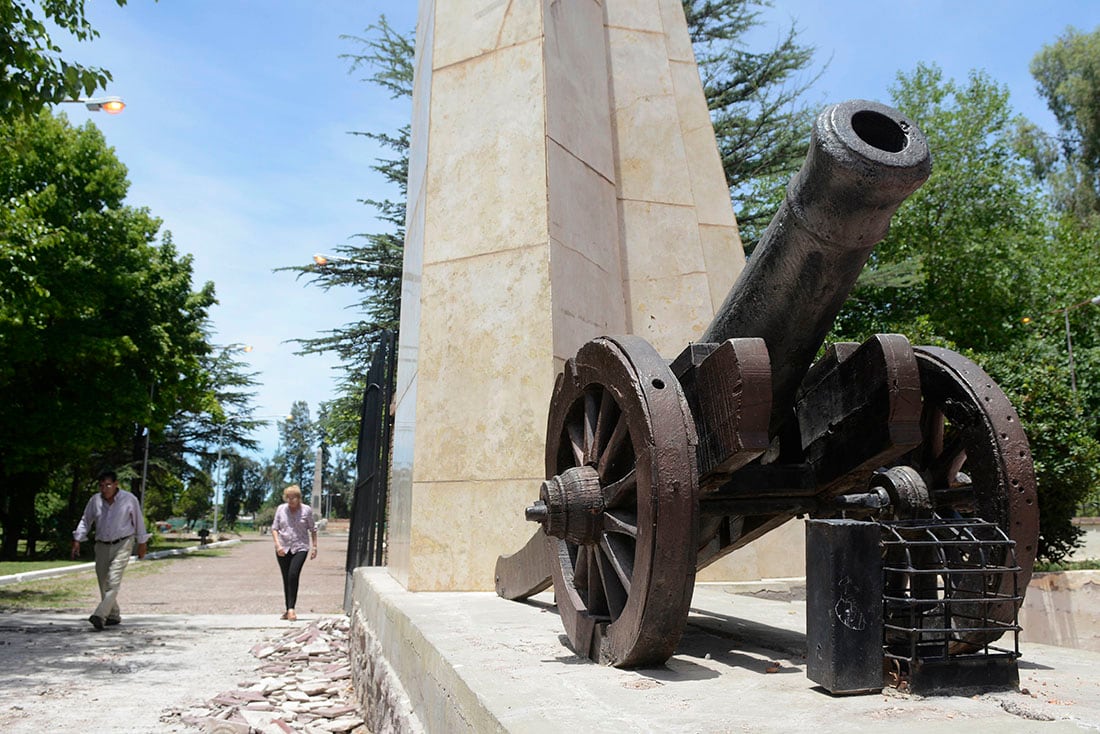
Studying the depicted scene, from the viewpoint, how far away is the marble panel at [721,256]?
28.2 feet

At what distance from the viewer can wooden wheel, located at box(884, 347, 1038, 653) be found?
114 inches

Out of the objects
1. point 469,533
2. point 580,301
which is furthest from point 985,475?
point 580,301

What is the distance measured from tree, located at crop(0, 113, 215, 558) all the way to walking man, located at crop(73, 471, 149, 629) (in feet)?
39.4

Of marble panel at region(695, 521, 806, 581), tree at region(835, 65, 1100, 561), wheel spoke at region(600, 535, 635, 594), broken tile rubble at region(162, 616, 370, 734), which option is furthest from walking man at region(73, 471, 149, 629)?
tree at region(835, 65, 1100, 561)

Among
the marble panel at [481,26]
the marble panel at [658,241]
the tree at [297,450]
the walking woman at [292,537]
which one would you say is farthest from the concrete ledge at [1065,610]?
the tree at [297,450]

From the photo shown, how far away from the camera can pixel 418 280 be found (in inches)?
287

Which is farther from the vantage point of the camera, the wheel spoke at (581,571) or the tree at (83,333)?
the tree at (83,333)

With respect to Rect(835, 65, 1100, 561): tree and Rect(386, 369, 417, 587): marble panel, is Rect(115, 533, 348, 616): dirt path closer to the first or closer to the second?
Rect(386, 369, 417, 587): marble panel

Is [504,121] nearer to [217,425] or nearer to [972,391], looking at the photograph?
[972,391]

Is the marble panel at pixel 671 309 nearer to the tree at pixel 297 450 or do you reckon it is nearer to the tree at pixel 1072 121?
the tree at pixel 1072 121

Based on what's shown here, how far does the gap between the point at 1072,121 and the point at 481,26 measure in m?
34.1

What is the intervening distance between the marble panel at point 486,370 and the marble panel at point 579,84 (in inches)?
49.3

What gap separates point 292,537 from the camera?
10.0 metres

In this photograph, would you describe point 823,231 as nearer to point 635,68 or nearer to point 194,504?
point 635,68
